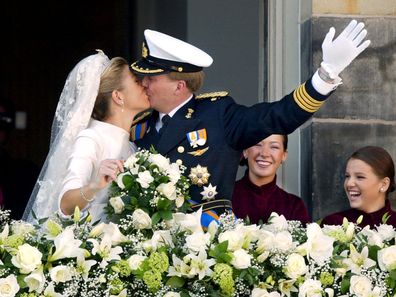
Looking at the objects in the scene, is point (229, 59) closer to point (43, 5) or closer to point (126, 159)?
point (126, 159)

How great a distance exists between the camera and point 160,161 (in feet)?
21.7

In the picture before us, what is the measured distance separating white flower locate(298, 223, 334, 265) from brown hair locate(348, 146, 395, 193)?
1.36 metres

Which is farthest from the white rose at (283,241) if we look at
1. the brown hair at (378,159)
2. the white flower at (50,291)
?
the brown hair at (378,159)

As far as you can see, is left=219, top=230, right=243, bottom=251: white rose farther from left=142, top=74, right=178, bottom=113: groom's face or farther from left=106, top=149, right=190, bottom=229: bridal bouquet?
left=142, top=74, right=178, bottom=113: groom's face

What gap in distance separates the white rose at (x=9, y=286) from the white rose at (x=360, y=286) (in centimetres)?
116

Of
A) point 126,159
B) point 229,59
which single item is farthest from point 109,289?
point 229,59

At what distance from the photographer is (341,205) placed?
7988mm

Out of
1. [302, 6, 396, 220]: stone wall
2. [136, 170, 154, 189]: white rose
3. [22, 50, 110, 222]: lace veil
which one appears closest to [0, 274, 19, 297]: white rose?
[136, 170, 154, 189]: white rose

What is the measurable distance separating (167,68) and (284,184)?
1200 millimetres

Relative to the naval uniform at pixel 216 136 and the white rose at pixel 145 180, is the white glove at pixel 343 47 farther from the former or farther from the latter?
the white rose at pixel 145 180

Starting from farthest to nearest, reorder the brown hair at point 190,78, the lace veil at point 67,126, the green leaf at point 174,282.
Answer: the lace veil at point 67,126
the brown hair at point 190,78
the green leaf at point 174,282

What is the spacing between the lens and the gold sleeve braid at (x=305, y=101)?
6.86 meters

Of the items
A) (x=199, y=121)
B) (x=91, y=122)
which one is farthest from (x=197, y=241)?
(x=91, y=122)

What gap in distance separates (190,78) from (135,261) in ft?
3.72
